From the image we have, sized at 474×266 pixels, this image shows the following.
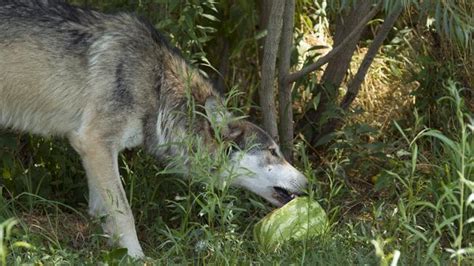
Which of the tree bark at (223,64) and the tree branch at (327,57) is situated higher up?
the tree branch at (327,57)

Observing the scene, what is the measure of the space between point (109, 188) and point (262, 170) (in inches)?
37.7

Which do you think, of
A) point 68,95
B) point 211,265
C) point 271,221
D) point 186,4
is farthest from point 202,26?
point 211,265

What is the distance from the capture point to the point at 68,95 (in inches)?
227

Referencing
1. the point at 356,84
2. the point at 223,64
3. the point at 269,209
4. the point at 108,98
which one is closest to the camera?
the point at 108,98

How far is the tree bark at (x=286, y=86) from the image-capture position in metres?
6.45

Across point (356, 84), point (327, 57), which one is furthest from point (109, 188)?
point (356, 84)

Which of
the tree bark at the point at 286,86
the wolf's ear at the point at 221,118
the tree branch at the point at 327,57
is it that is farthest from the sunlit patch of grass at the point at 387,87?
the wolf's ear at the point at 221,118

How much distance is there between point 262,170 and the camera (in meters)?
5.95

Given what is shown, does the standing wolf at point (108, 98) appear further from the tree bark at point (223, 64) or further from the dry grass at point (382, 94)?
the dry grass at point (382, 94)

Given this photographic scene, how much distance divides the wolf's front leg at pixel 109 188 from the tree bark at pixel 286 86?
1528 mm

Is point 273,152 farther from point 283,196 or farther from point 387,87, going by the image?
point 387,87

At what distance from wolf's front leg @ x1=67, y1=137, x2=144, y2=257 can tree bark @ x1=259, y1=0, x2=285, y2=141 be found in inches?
53.1

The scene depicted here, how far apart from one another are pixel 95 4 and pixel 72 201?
1.47 metres

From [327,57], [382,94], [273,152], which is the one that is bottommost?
[382,94]
